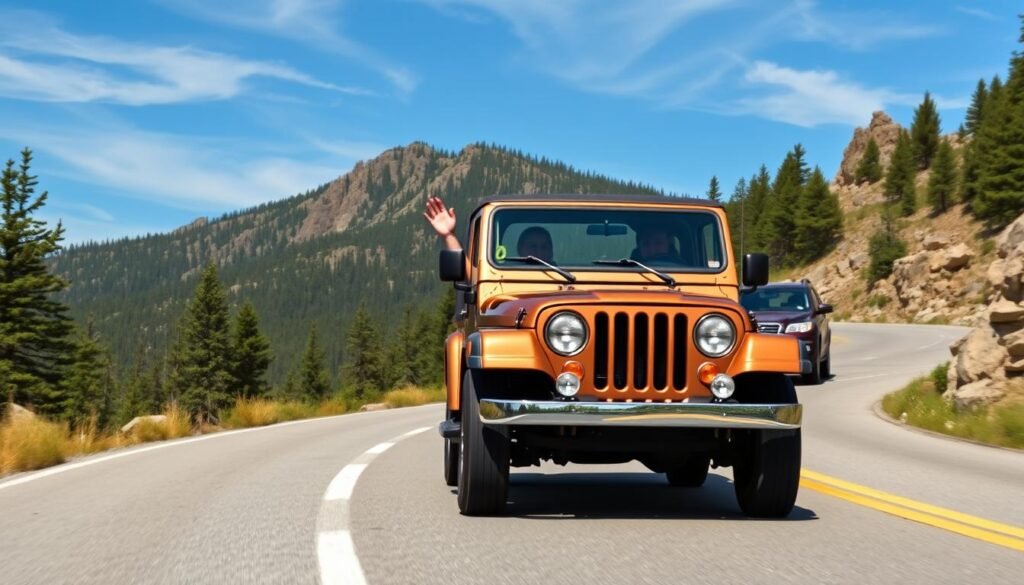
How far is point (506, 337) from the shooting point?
5.68 meters

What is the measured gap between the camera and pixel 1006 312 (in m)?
14.1

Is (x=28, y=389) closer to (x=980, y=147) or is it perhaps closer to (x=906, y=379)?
(x=906, y=379)

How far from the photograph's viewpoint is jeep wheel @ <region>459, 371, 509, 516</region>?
5.74m

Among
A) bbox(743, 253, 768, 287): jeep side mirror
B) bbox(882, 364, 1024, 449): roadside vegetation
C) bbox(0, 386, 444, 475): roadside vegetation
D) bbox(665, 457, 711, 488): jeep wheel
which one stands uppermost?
bbox(743, 253, 768, 287): jeep side mirror

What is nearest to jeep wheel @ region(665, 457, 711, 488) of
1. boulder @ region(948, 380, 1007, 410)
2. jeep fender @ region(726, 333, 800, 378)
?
jeep fender @ region(726, 333, 800, 378)

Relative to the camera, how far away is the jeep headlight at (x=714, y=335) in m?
5.78

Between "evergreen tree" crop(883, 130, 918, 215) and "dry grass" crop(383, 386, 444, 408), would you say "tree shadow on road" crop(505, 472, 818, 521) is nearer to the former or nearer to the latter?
"dry grass" crop(383, 386, 444, 408)

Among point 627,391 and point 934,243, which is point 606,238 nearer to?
point 627,391

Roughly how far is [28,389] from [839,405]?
37497 mm

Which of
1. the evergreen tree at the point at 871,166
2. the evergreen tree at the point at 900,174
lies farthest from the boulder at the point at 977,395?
the evergreen tree at the point at 871,166

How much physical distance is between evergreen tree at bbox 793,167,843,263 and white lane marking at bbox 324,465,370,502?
72060 mm

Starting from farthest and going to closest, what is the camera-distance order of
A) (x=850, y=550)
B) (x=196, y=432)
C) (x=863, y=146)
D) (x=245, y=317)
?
(x=863, y=146) → (x=245, y=317) → (x=196, y=432) → (x=850, y=550)

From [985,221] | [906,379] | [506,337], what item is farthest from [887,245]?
[506,337]

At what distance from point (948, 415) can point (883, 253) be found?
158 ft
